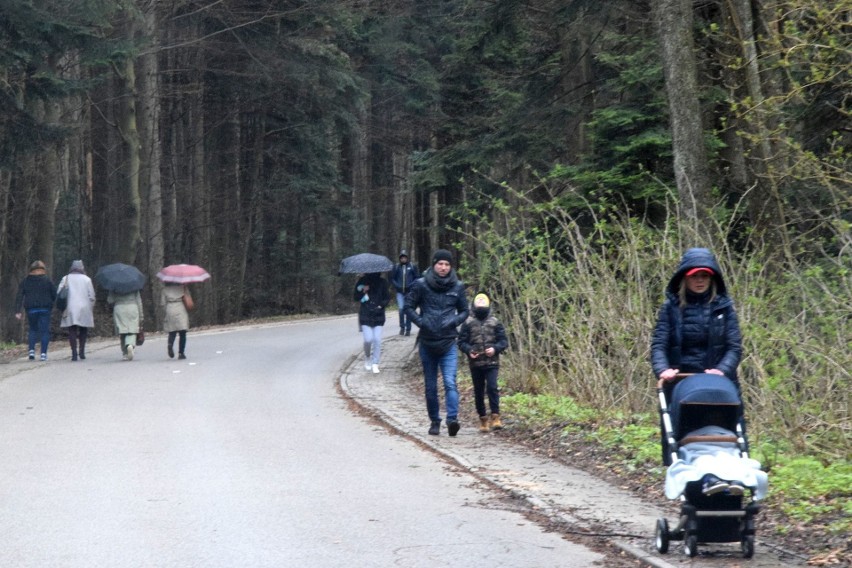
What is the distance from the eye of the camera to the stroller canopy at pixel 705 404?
23.5 ft

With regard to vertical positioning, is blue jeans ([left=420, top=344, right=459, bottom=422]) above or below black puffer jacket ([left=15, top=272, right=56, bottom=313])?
below

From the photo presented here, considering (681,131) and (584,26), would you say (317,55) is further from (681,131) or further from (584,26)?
(681,131)

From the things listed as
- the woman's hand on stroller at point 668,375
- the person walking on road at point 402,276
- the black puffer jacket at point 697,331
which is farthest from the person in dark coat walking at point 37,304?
the woman's hand on stroller at point 668,375

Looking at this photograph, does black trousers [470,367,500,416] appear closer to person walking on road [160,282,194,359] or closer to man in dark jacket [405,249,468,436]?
man in dark jacket [405,249,468,436]

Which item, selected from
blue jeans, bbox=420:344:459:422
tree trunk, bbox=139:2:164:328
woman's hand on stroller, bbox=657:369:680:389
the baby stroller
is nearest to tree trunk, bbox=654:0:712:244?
blue jeans, bbox=420:344:459:422

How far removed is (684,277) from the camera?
7.84 metres

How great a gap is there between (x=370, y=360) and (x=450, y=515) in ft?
45.6

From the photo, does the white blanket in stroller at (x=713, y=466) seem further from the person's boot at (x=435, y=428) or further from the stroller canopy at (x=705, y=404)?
the person's boot at (x=435, y=428)

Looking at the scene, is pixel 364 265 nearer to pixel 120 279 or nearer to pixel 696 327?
pixel 120 279

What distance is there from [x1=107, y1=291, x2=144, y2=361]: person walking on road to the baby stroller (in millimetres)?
17243

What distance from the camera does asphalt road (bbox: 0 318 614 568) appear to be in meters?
7.44

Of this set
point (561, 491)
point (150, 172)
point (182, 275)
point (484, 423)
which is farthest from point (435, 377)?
point (150, 172)

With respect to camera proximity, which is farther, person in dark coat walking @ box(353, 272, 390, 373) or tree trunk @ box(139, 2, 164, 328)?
tree trunk @ box(139, 2, 164, 328)

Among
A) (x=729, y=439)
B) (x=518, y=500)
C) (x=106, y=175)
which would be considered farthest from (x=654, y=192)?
(x=106, y=175)
